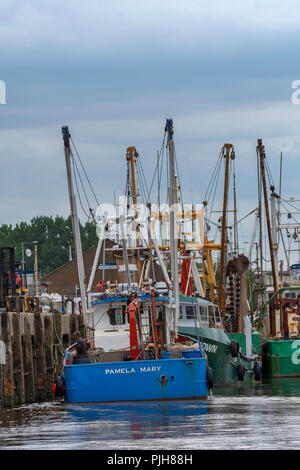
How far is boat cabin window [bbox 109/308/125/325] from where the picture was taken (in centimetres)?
3559

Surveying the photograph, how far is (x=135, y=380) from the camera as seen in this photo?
30.3m

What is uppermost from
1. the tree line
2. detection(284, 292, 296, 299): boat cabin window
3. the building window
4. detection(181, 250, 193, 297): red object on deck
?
the tree line

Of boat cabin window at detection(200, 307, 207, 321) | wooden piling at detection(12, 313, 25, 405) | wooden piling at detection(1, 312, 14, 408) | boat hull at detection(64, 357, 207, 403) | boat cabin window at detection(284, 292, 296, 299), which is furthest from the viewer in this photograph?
boat cabin window at detection(284, 292, 296, 299)

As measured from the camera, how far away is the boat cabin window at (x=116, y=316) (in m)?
35.6

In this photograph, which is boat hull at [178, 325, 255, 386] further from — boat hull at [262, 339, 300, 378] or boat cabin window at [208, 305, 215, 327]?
boat hull at [262, 339, 300, 378]

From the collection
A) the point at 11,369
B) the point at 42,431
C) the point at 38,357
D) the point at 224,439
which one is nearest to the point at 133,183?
the point at 38,357

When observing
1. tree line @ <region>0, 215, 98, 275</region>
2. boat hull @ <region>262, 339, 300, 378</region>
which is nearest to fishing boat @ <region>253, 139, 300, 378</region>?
boat hull @ <region>262, 339, 300, 378</region>

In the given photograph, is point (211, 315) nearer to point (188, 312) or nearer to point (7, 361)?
point (188, 312)

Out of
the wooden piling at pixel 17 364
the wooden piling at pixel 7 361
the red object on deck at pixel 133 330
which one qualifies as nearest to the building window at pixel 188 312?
the red object on deck at pixel 133 330

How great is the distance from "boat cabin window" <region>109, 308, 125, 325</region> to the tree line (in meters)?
128

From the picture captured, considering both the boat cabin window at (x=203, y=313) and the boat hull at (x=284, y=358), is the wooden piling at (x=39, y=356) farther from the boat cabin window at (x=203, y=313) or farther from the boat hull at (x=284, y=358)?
the boat hull at (x=284, y=358)

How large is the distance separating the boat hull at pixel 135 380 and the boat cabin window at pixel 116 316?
5.14 m

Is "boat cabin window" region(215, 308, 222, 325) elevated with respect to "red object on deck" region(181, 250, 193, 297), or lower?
lower

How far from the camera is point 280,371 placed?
5056 centimetres
